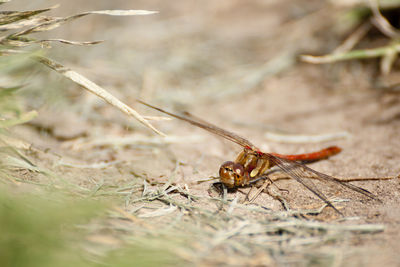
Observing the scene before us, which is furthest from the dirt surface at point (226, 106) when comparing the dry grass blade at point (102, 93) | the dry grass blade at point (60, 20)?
the dry grass blade at point (60, 20)

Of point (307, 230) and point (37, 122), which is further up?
point (37, 122)

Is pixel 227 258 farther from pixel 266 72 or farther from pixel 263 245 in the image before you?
pixel 266 72

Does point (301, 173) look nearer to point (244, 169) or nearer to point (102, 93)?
point (244, 169)

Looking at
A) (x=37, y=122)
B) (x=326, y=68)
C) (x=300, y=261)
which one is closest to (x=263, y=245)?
(x=300, y=261)

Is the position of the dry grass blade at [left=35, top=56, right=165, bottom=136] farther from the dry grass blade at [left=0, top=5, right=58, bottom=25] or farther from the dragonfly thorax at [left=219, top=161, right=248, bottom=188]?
the dragonfly thorax at [left=219, top=161, right=248, bottom=188]

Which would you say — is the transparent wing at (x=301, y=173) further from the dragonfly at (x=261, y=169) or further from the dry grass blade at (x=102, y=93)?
the dry grass blade at (x=102, y=93)

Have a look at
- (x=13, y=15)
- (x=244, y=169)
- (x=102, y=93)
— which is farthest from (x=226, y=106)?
(x=13, y=15)
